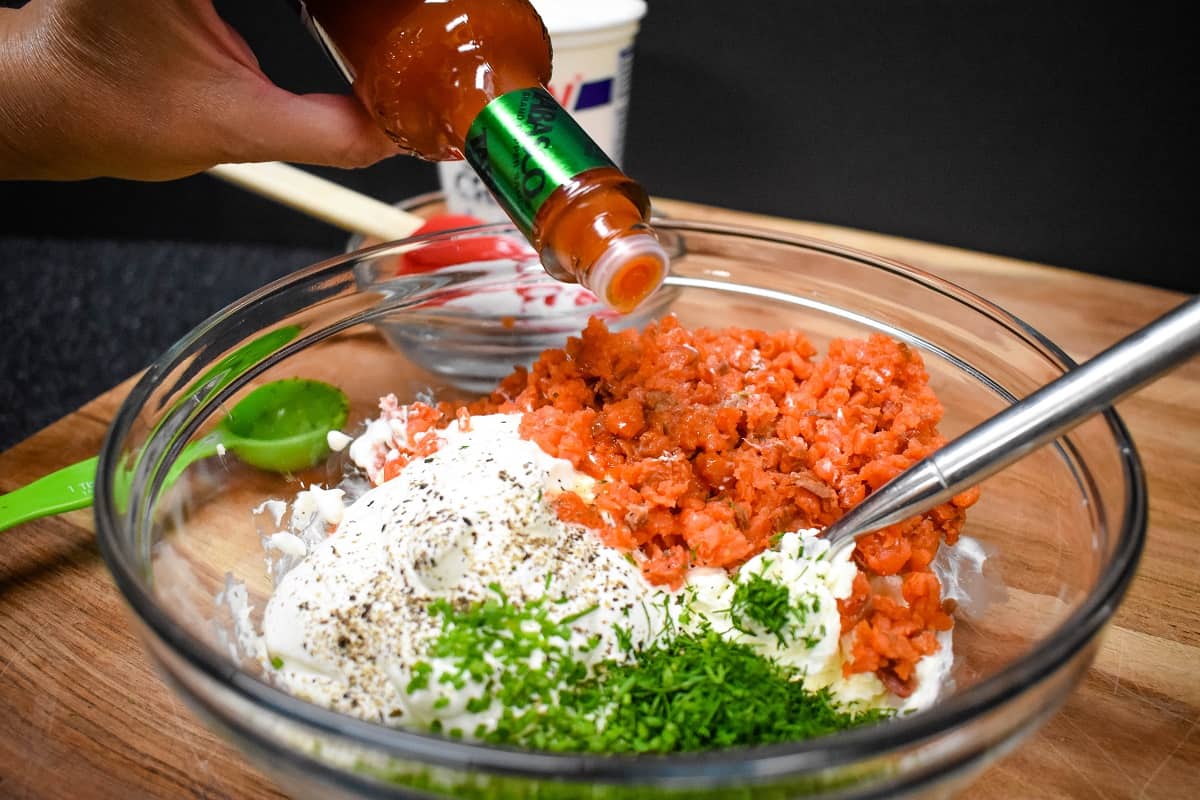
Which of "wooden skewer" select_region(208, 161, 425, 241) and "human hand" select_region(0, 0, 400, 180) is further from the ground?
"human hand" select_region(0, 0, 400, 180)

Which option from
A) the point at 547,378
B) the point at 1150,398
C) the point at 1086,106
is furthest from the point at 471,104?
the point at 1086,106

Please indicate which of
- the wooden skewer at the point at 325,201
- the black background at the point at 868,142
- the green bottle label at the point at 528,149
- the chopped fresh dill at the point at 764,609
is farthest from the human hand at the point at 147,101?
the black background at the point at 868,142

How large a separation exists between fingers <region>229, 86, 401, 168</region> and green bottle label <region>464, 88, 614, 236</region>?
277 millimetres

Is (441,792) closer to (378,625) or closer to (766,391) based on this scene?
(378,625)

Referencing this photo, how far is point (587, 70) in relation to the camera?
1.76 metres

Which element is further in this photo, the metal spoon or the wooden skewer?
the wooden skewer

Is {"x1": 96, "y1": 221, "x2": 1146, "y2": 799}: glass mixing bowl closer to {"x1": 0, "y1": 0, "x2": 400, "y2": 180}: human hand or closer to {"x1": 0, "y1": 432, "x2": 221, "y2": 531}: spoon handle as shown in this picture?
{"x1": 0, "y1": 432, "x2": 221, "y2": 531}: spoon handle

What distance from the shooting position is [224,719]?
766 mm

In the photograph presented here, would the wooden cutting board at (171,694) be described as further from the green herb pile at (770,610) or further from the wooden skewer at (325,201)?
the wooden skewer at (325,201)

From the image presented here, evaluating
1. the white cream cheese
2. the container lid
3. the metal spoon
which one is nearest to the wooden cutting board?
the white cream cheese

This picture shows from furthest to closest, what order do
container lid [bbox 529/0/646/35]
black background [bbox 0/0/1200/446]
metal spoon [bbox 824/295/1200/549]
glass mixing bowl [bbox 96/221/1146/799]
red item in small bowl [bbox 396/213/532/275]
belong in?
black background [bbox 0/0/1200/446], container lid [bbox 529/0/646/35], red item in small bowl [bbox 396/213/532/275], metal spoon [bbox 824/295/1200/549], glass mixing bowl [bbox 96/221/1146/799]

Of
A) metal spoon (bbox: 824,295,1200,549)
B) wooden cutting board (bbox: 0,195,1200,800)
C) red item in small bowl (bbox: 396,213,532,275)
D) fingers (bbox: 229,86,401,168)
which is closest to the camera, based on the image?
metal spoon (bbox: 824,295,1200,549)

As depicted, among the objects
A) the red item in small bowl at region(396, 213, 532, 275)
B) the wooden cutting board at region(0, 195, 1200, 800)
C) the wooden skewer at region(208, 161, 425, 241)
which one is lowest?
the wooden cutting board at region(0, 195, 1200, 800)

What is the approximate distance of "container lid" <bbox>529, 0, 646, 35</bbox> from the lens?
1.69 meters
